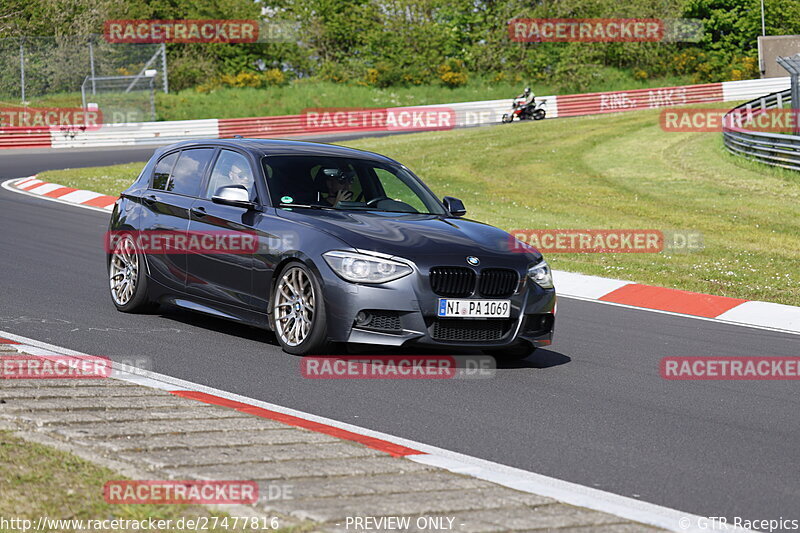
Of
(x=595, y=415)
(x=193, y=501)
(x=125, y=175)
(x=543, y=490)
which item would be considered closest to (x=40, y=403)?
(x=193, y=501)

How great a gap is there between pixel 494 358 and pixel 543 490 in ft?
13.4

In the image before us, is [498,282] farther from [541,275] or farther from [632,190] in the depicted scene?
[632,190]

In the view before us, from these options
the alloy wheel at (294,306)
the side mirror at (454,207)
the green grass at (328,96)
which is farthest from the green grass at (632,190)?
the green grass at (328,96)

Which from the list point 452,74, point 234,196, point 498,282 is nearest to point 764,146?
point 498,282

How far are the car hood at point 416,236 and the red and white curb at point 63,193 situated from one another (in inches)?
474

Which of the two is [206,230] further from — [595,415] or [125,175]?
[125,175]

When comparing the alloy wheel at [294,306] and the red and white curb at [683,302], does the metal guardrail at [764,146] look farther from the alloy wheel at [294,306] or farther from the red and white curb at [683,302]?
the alloy wheel at [294,306]

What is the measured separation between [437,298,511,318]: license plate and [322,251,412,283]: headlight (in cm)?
36

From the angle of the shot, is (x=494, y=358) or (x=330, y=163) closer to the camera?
(x=494, y=358)

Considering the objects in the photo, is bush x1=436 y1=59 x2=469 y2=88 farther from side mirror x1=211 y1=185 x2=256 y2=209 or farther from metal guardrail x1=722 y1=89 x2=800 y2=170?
side mirror x1=211 y1=185 x2=256 y2=209

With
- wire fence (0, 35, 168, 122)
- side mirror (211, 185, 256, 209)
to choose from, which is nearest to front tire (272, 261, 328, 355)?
side mirror (211, 185, 256, 209)

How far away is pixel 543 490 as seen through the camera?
501cm

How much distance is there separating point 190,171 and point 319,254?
233cm

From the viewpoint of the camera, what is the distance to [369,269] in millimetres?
8258
